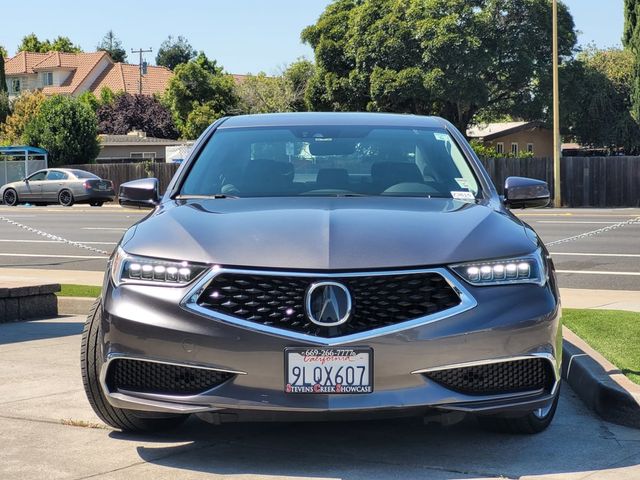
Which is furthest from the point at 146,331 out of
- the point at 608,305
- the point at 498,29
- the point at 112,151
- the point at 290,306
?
the point at 112,151

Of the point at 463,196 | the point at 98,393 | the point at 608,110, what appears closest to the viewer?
the point at 98,393

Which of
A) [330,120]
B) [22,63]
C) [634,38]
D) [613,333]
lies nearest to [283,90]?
[634,38]

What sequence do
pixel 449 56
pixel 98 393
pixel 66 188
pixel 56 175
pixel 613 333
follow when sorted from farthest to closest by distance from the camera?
pixel 449 56
pixel 56 175
pixel 66 188
pixel 613 333
pixel 98 393

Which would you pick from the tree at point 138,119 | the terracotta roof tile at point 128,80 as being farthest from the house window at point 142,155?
the terracotta roof tile at point 128,80

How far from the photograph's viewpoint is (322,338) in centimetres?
440

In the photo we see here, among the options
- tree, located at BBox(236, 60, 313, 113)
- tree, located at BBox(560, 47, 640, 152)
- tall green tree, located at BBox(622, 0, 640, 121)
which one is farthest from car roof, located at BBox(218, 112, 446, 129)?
tree, located at BBox(236, 60, 313, 113)

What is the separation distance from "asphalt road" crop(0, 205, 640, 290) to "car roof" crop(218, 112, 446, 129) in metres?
6.85

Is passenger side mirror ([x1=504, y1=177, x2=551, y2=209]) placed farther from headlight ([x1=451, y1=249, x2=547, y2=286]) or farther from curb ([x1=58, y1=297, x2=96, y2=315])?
curb ([x1=58, y1=297, x2=96, y2=315])

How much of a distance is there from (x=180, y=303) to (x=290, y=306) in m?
0.47

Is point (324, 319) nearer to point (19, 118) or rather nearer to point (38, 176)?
point (38, 176)

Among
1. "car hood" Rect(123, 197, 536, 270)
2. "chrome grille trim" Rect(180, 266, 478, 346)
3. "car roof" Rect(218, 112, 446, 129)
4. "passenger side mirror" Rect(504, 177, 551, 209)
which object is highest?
"car roof" Rect(218, 112, 446, 129)

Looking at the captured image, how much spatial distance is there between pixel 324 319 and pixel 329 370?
0.21 meters

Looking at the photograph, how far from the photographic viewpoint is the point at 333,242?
15.1 ft

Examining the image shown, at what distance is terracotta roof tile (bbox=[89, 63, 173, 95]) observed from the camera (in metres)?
100
